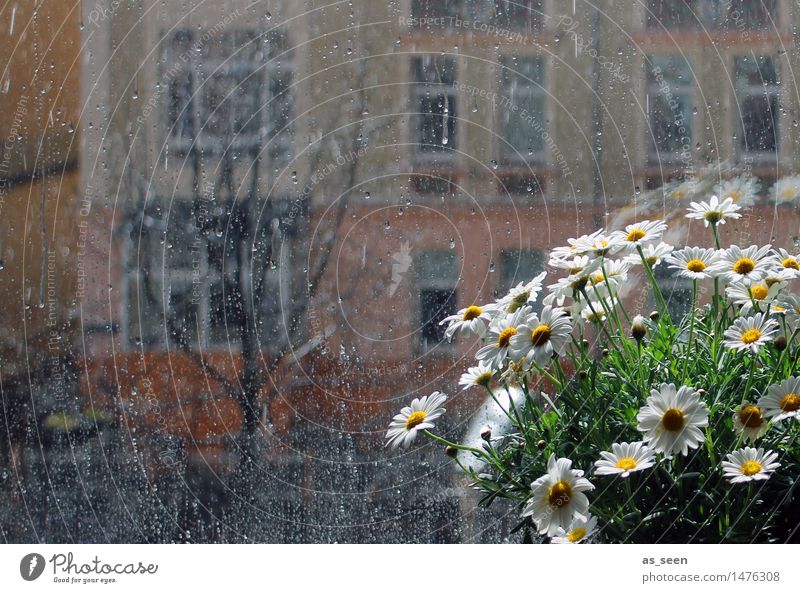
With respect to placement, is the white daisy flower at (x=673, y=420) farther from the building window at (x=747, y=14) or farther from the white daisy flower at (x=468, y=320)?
the building window at (x=747, y=14)

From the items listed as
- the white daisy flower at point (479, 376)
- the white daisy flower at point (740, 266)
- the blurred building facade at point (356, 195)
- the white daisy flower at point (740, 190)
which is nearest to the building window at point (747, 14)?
the blurred building facade at point (356, 195)

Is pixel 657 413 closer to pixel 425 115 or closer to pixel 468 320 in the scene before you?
pixel 468 320

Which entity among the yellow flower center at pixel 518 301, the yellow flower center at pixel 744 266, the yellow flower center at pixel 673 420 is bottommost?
the yellow flower center at pixel 673 420

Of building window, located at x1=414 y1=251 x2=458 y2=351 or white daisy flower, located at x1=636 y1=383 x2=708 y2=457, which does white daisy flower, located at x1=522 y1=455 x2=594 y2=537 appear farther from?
building window, located at x1=414 y1=251 x2=458 y2=351

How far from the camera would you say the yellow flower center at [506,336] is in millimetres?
574

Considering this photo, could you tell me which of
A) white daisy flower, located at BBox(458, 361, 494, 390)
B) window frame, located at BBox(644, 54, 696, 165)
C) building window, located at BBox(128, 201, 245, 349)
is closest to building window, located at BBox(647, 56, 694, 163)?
window frame, located at BBox(644, 54, 696, 165)

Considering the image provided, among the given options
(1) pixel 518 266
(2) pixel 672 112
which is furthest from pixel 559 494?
(2) pixel 672 112

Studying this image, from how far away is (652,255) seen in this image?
635 millimetres

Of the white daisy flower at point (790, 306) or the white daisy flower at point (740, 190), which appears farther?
the white daisy flower at point (740, 190)

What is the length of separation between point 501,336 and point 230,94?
30cm

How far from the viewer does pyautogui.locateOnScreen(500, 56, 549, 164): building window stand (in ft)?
2.33

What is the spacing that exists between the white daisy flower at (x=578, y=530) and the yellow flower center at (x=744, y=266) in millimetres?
168
